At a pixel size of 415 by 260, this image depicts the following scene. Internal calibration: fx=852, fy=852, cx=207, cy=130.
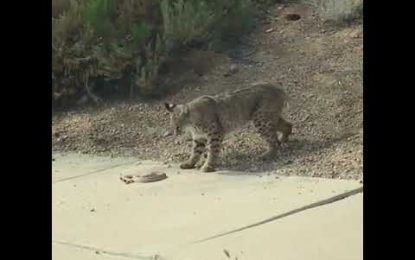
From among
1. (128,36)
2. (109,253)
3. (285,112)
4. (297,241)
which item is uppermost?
(128,36)

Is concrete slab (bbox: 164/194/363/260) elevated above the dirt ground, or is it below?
below

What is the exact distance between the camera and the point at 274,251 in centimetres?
555

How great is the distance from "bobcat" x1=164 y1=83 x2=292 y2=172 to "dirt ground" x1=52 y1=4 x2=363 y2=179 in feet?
0.73

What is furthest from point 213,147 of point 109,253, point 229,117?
point 109,253

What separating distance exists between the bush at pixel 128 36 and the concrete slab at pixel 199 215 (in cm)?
295

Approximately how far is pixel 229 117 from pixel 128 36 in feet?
11.3

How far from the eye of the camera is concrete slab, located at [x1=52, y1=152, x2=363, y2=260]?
5750 mm

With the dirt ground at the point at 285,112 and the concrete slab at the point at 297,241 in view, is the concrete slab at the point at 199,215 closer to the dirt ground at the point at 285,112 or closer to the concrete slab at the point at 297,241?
the concrete slab at the point at 297,241

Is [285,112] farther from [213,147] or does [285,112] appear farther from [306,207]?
[306,207]

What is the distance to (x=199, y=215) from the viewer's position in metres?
6.82

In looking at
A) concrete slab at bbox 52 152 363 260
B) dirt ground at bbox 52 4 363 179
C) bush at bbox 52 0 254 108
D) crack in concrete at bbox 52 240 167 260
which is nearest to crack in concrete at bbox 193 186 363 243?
concrete slab at bbox 52 152 363 260

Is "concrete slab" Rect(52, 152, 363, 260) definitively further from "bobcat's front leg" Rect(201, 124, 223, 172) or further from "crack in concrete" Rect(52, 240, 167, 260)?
"bobcat's front leg" Rect(201, 124, 223, 172)

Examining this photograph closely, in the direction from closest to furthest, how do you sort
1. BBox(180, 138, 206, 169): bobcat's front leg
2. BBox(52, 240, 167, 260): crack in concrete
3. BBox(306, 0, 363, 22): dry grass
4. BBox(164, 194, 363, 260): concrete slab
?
BBox(164, 194, 363, 260): concrete slab < BBox(52, 240, 167, 260): crack in concrete < BBox(180, 138, 206, 169): bobcat's front leg < BBox(306, 0, 363, 22): dry grass
